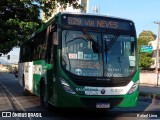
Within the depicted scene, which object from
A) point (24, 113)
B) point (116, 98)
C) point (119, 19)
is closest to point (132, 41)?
point (119, 19)

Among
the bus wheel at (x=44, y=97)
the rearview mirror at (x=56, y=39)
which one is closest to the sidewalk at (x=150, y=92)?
the bus wheel at (x=44, y=97)

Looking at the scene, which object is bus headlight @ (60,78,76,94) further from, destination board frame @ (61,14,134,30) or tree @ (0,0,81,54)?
tree @ (0,0,81,54)

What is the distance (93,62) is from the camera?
12.0 m

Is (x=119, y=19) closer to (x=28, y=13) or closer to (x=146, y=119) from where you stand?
(x=146, y=119)

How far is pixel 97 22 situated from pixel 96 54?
1.13 meters

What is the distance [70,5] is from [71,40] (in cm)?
1197

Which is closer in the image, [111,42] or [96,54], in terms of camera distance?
[96,54]

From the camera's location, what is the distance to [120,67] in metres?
12.1

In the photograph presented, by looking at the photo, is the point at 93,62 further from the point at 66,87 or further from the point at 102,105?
the point at 102,105

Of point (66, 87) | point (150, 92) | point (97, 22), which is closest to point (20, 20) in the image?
point (97, 22)

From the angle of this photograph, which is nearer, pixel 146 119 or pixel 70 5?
pixel 146 119

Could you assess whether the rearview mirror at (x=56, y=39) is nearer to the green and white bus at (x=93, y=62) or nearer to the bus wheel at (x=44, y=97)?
the green and white bus at (x=93, y=62)

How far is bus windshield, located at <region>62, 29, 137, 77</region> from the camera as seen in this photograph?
39.0 feet

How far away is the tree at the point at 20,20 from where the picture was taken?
2330 centimetres
